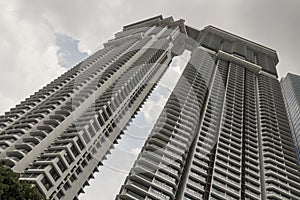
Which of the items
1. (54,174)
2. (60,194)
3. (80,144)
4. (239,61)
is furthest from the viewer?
(239,61)

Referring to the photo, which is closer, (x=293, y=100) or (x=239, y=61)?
(x=293, y=100)

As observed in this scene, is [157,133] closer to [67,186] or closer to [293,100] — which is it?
[67,186]

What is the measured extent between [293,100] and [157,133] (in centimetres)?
4903

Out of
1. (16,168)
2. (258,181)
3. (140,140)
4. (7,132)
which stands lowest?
(16,168)

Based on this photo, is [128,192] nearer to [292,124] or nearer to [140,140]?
[140,140]

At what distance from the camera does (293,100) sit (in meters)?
92.4

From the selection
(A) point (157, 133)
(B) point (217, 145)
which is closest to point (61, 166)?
(A) point (157, 133)

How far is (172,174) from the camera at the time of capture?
163ft

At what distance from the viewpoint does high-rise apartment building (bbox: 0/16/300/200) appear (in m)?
46.8

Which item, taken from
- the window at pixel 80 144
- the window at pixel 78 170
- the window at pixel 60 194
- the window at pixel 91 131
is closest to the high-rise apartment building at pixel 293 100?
the window at pixel 91 131

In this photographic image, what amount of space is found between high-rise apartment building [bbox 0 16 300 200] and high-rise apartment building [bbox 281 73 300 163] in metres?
5.11

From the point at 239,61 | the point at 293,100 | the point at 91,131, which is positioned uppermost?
the point at 239,61

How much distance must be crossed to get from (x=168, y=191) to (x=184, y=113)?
67.6 feet

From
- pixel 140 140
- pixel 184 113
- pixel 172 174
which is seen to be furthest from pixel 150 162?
pixel 184 113
